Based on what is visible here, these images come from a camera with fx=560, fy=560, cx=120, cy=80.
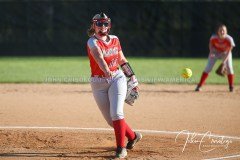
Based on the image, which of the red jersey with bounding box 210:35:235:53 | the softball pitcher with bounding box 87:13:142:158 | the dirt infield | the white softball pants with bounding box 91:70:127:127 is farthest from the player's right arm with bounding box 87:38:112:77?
the red jersey with bounding box 210:35:235:53

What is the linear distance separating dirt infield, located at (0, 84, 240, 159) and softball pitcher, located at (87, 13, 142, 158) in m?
0.54

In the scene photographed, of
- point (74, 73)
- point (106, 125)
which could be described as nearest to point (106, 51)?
point (106, 125)

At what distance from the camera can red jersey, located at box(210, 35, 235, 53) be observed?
1636 cm

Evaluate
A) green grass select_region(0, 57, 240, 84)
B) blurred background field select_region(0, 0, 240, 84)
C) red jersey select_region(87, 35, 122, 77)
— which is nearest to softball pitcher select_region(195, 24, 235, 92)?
green grass select_region(0, 57, 240, 84)

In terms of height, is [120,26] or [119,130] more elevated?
[119,130]

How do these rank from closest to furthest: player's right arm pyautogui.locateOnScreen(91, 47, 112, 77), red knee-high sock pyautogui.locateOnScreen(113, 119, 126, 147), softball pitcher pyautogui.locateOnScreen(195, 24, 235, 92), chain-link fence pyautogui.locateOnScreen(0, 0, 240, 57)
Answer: player's right arm pyautogui.locateOnScreen(91, 47, 112, 77)
red knee-high sock pyautogui.locateOnScreen(113, 119, 126, 147)
softball pitcher pyautogui.locateOnScreen(195, 24, 235, 92)
chain-link fence pyautogui.locateOnScreen(0, 0, 240, 57)

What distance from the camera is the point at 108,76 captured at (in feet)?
27.5

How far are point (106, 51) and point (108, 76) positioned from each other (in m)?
0.41

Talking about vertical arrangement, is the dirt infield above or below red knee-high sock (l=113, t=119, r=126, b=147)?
below

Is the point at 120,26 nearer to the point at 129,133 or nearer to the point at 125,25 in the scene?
the point at 125,25

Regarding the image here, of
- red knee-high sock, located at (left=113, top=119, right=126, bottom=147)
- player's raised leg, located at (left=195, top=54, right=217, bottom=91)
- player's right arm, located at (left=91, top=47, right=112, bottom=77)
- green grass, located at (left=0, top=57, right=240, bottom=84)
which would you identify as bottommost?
green grass, located at (left=0, top=57, right=240, bottom=84)

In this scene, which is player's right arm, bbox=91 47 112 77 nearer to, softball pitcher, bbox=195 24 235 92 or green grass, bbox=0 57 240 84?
softball pitcher, bbox=195 24 235 92

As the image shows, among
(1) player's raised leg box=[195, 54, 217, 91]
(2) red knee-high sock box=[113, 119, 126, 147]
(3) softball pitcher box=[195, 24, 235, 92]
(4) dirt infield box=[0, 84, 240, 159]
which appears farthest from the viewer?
(1) player's raised leg box=[195, 54, 217, 91]

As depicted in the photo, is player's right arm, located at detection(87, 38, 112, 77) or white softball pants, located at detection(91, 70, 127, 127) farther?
white softball pants, located at detection(91, 70, 127, 127)
